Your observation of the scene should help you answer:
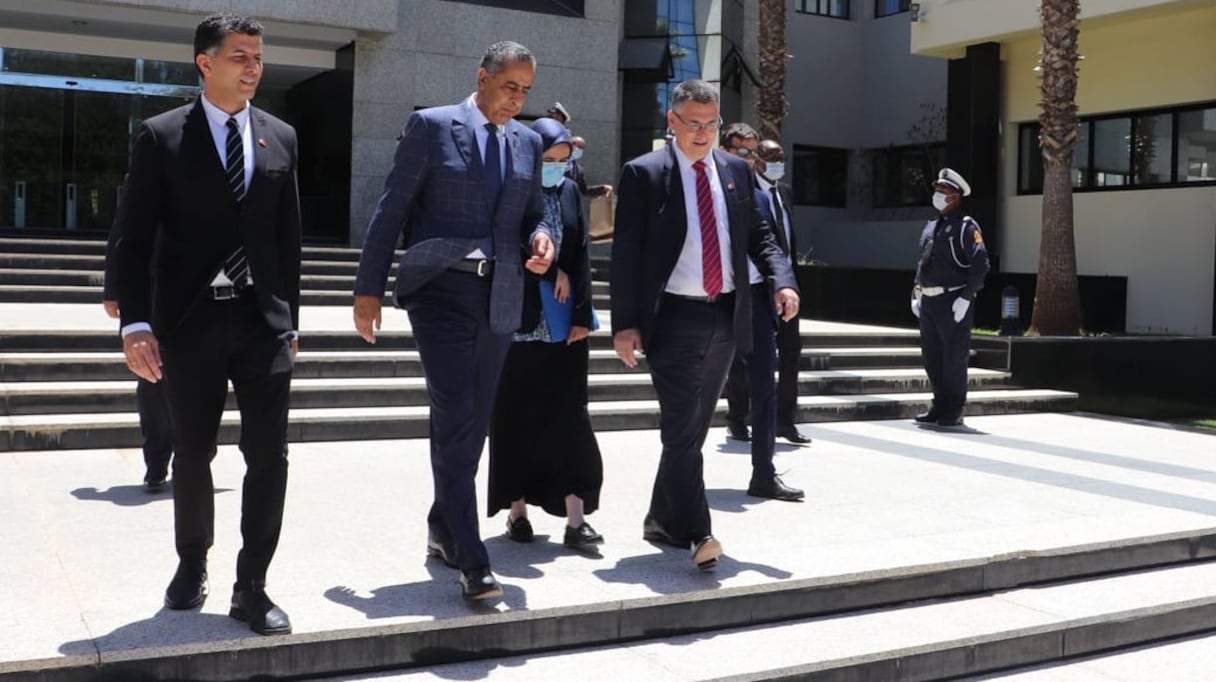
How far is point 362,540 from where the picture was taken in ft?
18.6

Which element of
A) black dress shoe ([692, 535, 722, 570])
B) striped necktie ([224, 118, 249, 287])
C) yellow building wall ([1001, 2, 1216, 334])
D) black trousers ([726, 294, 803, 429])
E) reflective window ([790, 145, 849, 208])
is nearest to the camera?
striped necktie ([224, 118, 249, 287])

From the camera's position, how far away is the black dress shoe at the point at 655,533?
5719 mm

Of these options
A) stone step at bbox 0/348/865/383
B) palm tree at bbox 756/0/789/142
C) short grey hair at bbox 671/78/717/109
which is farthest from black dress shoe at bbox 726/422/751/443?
palm tree at bbox 756/0/789/142

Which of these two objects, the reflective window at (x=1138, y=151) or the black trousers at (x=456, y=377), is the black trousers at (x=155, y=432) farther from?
the reflective window at (x=1138, y=151)

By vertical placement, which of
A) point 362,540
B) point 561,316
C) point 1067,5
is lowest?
point 362,540

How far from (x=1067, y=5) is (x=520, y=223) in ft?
41.7

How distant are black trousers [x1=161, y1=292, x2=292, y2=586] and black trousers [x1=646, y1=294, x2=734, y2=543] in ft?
5.51

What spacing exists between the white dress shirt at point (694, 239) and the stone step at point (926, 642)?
4.52 feet

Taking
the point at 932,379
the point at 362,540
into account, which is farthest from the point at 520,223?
the point at 932,379

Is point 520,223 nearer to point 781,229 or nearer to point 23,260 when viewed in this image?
point 781,229

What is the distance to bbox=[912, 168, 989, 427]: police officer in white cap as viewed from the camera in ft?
34.3

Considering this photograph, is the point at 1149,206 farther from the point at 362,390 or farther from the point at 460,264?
the point at 460,264

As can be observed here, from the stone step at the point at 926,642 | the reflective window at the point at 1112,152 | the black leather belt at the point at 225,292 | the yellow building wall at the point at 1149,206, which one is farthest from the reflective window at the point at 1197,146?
the black leather belt at the point at 225,292

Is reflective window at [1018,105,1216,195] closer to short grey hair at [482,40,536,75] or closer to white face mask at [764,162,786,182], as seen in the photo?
white face mask at [764,162,786,182]
